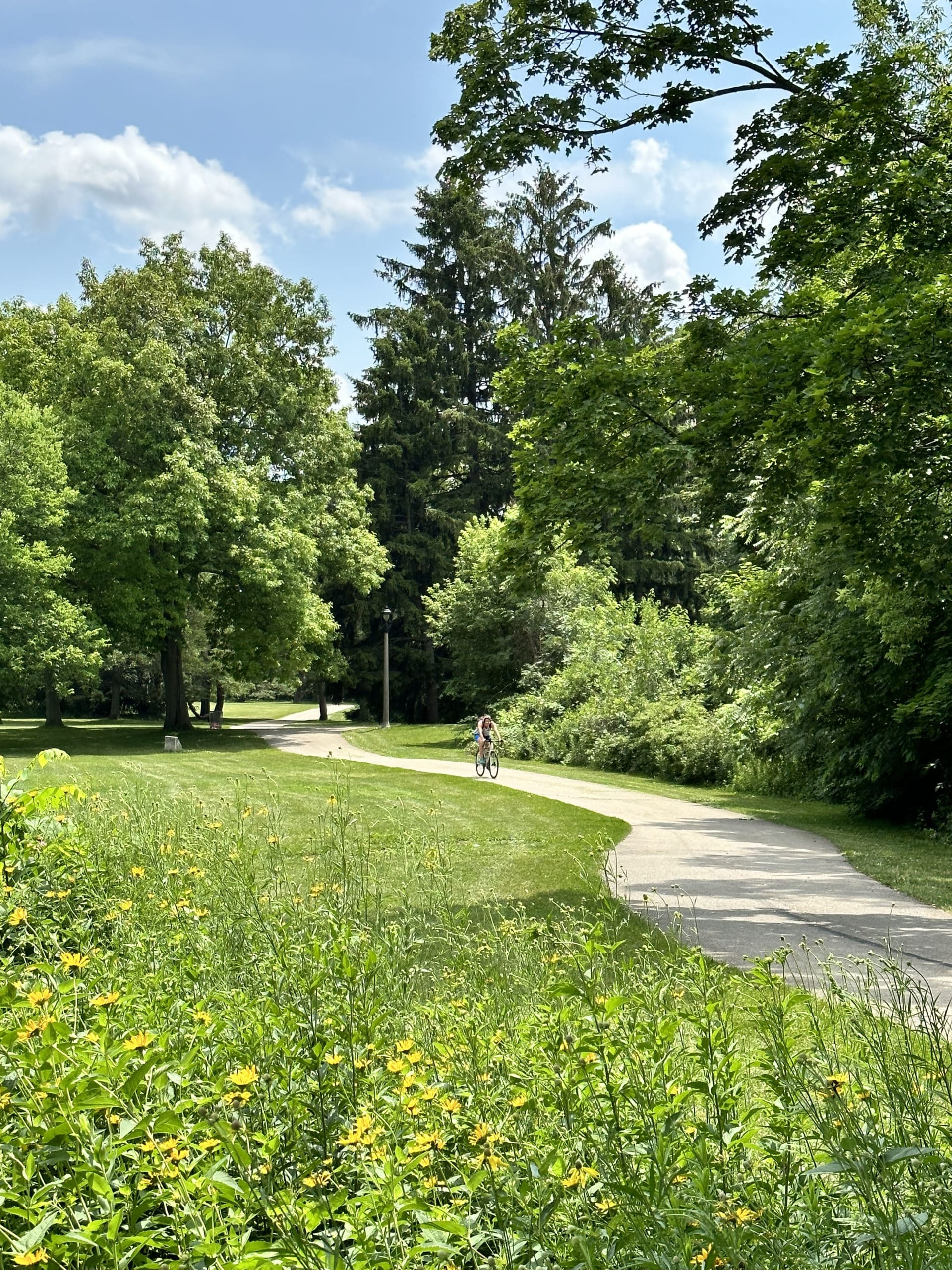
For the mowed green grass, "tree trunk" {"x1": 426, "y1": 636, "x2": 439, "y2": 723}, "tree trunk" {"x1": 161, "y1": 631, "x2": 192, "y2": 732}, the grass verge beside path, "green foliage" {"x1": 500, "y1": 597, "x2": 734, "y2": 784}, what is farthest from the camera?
"tree trunk" {"x1": 426, "y1": 636, "x2": 439, "y2": 723}

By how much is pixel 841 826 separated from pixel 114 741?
72.1 feet

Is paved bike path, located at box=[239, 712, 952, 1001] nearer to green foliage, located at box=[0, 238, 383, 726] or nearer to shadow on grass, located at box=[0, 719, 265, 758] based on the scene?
shadow on grass, located at box=[0, 719, 265, 758]

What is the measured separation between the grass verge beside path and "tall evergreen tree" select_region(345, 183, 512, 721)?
640 inches

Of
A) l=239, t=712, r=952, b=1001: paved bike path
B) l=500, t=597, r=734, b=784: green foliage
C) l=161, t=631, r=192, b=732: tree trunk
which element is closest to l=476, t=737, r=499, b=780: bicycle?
l=500, t=597, r=734, b=784: green foliage

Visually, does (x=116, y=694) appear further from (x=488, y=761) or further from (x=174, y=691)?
(x=488, y=761)

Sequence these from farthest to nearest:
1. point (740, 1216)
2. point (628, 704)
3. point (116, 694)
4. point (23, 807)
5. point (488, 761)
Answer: point (116, 694) → point (628, 704) → point (488, 761) → point (23, 807) → point (740, 1216)

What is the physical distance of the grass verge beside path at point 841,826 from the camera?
33.1 feet

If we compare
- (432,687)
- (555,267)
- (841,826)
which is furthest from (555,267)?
(841,826)

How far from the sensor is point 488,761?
21.2 meters

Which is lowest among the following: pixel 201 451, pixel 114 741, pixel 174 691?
pixel 114 741

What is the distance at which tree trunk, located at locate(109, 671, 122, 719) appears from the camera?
4875 cm

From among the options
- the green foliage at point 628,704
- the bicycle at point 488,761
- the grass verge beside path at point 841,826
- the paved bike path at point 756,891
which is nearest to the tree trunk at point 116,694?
the grass verge beside path at point 841,826

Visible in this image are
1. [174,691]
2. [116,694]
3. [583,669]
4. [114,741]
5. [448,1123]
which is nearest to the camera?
[448,1123]

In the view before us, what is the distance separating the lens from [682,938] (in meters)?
7.32
